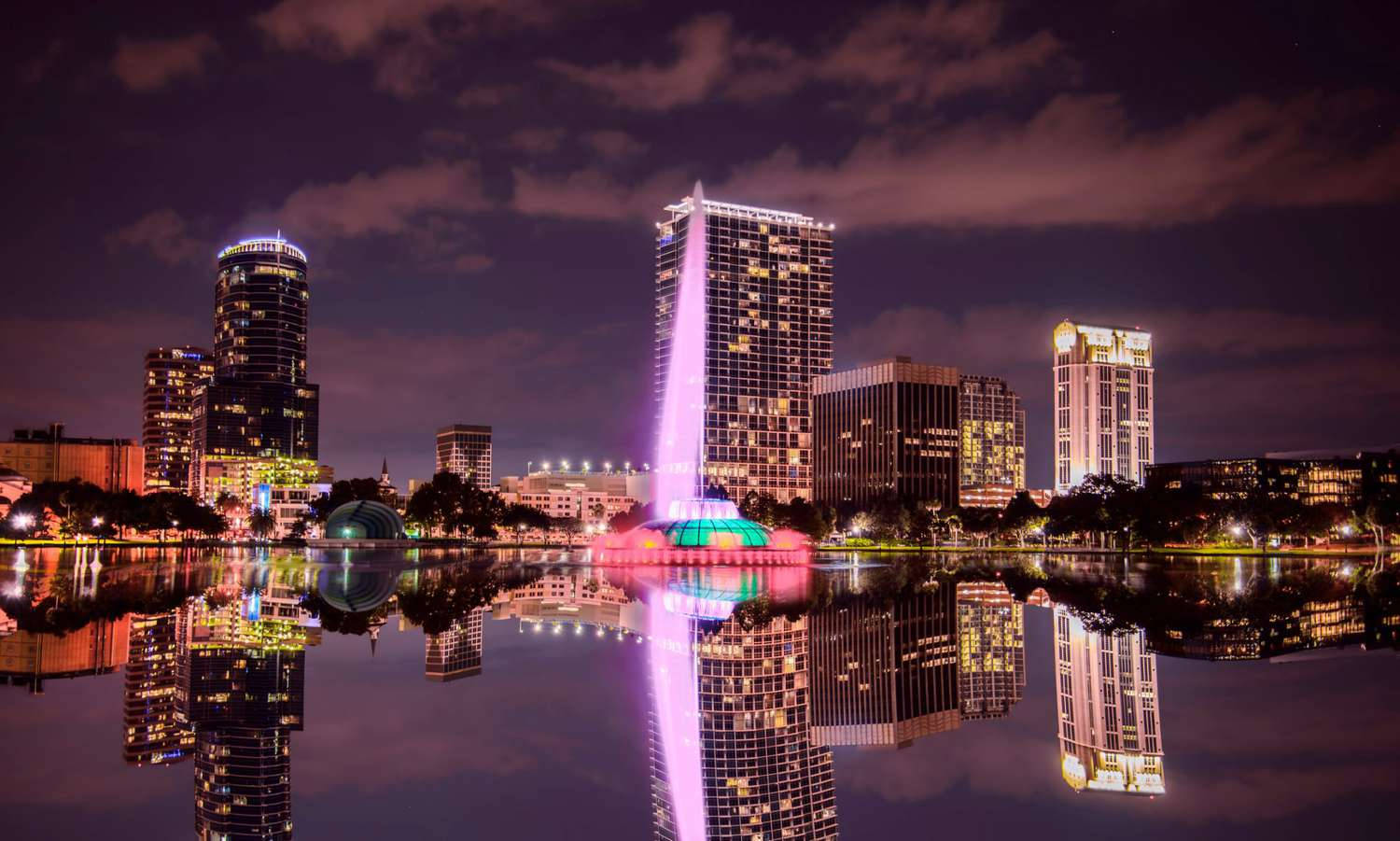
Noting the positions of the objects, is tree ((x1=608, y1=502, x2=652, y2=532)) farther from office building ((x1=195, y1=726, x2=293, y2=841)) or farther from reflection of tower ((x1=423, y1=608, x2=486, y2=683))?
office building ((x1=195, y1=726, x2=293, y2=841))

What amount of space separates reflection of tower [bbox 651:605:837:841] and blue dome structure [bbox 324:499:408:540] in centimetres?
12810

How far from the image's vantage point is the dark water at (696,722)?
17406 millimetres

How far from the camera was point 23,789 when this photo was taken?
18.0 metres

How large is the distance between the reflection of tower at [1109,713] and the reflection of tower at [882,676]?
3.05m

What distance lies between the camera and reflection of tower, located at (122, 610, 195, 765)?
21.0 m

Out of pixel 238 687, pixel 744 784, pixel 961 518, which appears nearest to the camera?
pixel 744 784

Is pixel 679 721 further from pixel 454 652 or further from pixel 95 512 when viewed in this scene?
pixel 95 512

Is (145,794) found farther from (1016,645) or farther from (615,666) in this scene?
(1016,645)

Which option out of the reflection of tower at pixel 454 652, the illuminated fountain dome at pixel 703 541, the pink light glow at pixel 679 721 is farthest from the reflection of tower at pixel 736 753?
the illuminated fountain dome at pixel 703 541

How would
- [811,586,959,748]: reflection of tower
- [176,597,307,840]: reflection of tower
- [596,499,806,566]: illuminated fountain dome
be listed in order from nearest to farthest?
[176,597,307,840]: reflection of tower → [811,586,959,748]: reflection of tower → [596,499,806,566]: illuminated fountain dome

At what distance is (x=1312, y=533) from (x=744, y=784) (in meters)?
145

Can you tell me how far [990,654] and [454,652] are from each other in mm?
17631

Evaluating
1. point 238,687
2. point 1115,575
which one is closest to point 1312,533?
point 1115,575

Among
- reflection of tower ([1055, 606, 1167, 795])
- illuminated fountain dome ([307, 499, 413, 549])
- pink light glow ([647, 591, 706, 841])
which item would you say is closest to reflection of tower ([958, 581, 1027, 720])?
reflection of tower ([1055, 606, 1167, 795])
